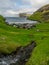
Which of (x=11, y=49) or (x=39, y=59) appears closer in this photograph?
(x=39, y=59)

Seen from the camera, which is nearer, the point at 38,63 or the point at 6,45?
the point at 38,63

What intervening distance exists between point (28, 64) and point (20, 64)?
93.8 inches

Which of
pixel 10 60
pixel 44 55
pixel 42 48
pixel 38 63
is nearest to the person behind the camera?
pixel 38 63

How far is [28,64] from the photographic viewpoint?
3531cm

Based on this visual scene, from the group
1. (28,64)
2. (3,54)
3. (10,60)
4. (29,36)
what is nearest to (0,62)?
(10,60)

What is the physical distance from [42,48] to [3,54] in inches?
428

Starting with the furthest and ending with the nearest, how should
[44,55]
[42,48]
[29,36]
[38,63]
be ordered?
[29,36], [42,48], [44,55], [38,63]

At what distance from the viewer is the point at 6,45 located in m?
51.8

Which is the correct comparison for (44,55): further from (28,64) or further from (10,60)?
(10,60)

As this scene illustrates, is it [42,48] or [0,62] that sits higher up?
[42,48]

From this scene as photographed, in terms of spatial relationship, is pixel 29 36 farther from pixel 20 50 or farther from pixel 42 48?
pixel 42 48

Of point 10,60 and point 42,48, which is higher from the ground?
A: point 42,48

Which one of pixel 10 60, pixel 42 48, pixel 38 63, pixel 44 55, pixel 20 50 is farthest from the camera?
pixel 20 50

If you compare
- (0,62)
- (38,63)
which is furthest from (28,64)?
(0,62)
